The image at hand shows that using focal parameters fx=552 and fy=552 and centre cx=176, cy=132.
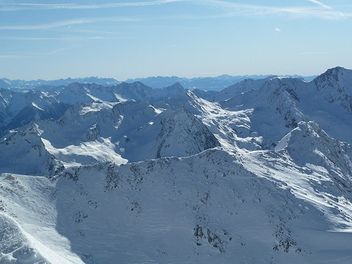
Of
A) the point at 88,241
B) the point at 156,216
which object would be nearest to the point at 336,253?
the point at 156,216

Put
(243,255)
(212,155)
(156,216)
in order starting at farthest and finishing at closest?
A: (212,155), (156,216), (243,255)

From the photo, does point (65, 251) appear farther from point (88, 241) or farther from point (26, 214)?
point (26, 214)

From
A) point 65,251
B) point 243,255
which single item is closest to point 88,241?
point 65,251

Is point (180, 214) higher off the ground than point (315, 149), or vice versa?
point (180, 214)

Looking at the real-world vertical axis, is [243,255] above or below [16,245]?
below

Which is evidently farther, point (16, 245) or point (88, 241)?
point (88, 241)

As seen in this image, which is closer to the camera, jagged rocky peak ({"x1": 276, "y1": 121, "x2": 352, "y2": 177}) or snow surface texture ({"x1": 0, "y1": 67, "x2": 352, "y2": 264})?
snow surface texture ({"x1": 0, "y1": 67, "x2": 352, "y2": 264})

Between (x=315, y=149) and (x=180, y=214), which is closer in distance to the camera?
(x=180, y=214)

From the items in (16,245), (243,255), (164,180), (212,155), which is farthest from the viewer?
(212,155)

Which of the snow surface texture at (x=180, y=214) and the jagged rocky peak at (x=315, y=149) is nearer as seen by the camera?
the snow surface texture at (x=180, y=214)

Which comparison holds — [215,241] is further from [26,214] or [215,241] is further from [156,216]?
[26,214]
